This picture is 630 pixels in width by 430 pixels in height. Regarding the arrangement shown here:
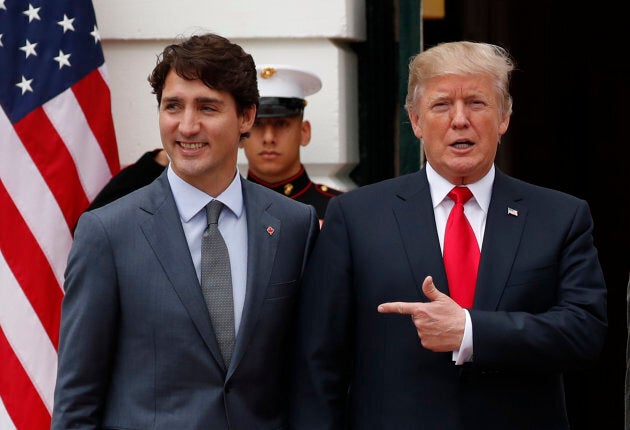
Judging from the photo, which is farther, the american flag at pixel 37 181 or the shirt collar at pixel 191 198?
the american flag at pixel 37 181

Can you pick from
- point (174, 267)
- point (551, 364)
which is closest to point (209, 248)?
point (174, 267)

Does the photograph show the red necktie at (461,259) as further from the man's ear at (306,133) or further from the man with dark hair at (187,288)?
the man's ear at (306,133)

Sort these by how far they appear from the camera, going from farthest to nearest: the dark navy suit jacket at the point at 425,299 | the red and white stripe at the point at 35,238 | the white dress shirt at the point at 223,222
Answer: the red and white stripe at the point at 35,238
the white dress shirt at the point at 223,222
the dark navy suit jacket at the point at 425,299

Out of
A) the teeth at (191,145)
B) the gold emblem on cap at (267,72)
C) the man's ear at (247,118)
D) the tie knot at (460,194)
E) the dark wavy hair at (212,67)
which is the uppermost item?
the dark wavy hair at (212,67)

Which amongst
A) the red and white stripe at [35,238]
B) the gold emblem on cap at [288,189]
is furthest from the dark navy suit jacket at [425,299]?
the red and white stripe at [35,238]

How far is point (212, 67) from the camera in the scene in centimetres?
310

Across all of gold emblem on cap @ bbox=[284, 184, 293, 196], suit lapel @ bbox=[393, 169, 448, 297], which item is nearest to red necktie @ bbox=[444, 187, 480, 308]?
suit lapel @ bbox=[393, 169, 448, 297]

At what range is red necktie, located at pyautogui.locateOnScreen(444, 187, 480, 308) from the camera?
119 inches

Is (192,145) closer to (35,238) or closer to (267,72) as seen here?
→ (267,72)

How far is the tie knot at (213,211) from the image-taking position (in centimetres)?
310

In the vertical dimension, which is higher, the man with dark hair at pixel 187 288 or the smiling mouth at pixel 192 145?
the smiling mouth at pixel 192 145

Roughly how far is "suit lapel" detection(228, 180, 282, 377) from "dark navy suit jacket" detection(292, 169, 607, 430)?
0.40 ft

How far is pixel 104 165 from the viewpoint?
4672 millimetres

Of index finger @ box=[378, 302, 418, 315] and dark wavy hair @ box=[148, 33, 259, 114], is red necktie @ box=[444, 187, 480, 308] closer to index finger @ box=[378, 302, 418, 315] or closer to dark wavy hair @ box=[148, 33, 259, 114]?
index finger @ box=[378, 302, 418, 315]
